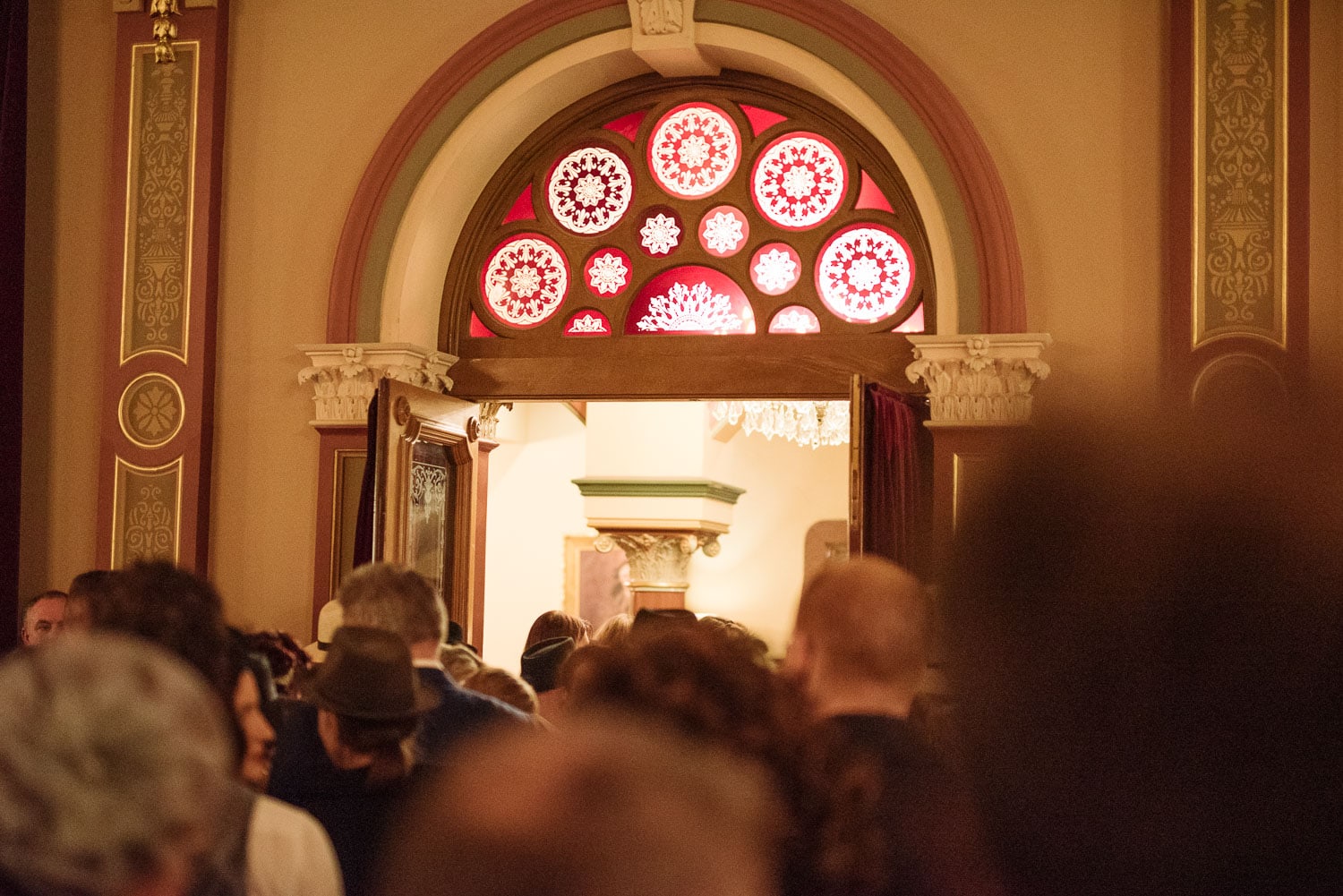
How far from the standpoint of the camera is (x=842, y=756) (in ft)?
5.68

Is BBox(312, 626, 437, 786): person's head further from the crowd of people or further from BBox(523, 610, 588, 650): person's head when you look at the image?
BBox(523, 610, 588, 650): person's head

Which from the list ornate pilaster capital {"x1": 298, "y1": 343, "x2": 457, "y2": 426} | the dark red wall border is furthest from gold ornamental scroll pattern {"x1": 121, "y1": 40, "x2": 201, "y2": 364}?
the dark red wall border

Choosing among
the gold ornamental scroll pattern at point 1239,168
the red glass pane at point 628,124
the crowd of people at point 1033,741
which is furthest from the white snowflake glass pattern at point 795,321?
the crowd of people at point 1033,741

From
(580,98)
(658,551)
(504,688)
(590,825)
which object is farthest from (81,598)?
(658,551)

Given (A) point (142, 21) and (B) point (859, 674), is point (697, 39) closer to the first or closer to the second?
(A) point (142, 21)

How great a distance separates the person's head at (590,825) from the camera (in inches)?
31.6

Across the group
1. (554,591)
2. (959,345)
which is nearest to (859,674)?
(959,345)

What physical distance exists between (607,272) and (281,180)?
1653 mm

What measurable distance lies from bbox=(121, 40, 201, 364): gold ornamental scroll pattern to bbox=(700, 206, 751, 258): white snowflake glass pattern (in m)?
2.50

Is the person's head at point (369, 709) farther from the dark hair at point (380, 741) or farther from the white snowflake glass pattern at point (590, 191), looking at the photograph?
the white snowflake glass pattern at point (590, 191)

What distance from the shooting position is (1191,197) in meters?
6.04

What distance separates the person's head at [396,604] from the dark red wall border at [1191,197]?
11.8ft

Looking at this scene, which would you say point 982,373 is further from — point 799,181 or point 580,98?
point 580,98

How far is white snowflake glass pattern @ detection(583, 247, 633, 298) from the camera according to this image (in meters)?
7.19
